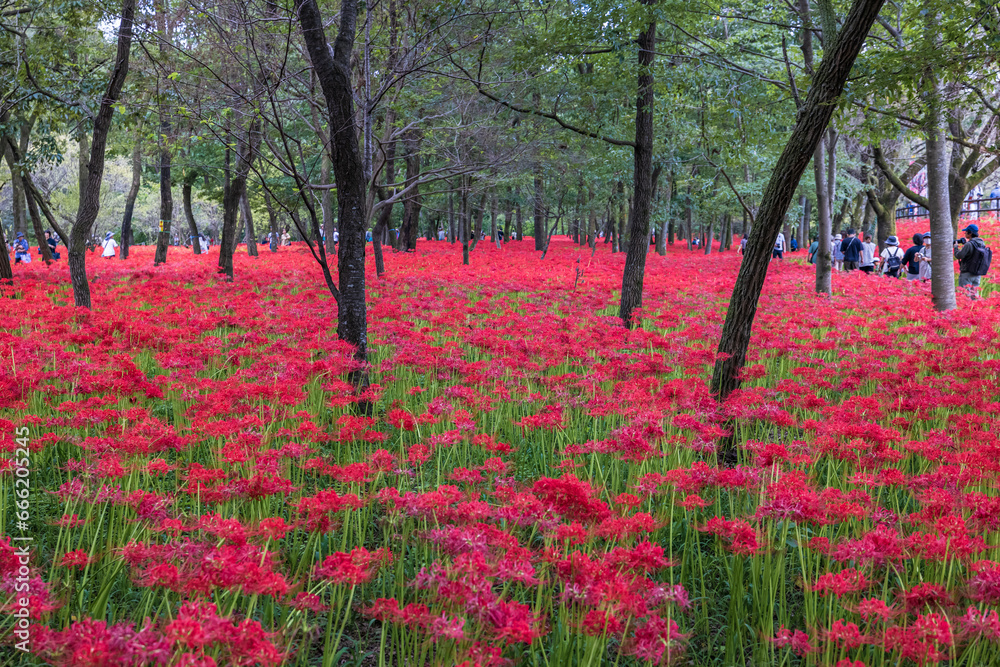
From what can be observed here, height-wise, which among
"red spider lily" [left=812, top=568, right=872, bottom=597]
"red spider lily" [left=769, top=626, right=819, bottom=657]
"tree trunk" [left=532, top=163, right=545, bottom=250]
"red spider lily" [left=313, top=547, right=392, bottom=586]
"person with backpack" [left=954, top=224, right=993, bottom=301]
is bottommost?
"red spider lily" [left=769, top=626, right=819, bottom=657]

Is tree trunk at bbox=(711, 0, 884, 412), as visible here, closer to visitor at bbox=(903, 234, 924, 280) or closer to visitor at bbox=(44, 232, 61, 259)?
visitor at bbox=(903, 234, 924, 280)

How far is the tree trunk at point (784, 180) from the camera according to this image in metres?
4.08

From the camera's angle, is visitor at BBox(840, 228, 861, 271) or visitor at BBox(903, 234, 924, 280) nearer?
visitor at BBox(903, 234, 924, 280)

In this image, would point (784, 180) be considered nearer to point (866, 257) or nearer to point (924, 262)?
point (924, 262)

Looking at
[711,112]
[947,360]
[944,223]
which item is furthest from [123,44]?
[944,223]

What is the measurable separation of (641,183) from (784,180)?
17.5 feet

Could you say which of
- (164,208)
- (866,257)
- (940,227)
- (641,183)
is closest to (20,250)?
(164,208)

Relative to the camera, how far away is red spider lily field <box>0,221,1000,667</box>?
2.09m

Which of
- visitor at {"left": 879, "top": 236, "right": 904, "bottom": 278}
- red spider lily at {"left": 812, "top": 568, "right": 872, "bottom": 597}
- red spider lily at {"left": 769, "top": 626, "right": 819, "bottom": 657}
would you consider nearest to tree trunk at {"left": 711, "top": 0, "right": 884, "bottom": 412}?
red spider lily at {"left": 812, "top": 568, "right": 872, "bottom": 597}

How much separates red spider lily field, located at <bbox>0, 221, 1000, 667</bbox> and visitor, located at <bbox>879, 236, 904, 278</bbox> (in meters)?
13.6

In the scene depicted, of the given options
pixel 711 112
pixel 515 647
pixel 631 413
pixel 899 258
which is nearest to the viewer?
pixel 515 647

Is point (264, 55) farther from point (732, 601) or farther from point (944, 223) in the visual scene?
point (944, 223)

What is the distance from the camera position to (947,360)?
253 inches

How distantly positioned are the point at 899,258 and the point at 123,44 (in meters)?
20.1
